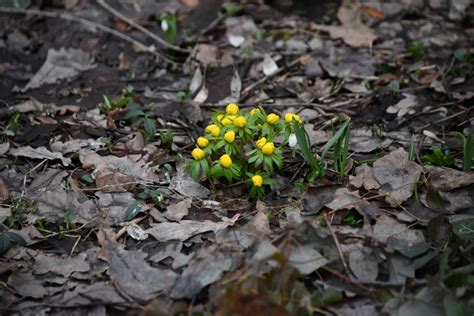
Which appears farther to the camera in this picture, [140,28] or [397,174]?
[140,28]

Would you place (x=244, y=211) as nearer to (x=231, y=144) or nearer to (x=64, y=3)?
(x=231, y=144)

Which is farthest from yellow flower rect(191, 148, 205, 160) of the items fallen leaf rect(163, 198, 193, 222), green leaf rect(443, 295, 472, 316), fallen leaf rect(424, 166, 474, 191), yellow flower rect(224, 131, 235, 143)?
green leaf rect(443, 295, 472, 316)

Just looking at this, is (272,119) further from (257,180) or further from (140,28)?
(140,28)

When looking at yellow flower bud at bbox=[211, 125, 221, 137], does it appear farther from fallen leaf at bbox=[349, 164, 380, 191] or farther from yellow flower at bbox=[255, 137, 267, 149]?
fallen leaf at bbox=[349, 164, 380, 191]

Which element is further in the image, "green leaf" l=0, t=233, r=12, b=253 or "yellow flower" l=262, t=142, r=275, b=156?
"yellow flower" l=262, t=142, r=275, b=156

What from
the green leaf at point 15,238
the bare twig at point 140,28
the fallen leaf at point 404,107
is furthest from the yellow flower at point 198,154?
the bare twig at point 140,28

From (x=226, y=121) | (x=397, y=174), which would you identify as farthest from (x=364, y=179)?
(x=226, y=121)

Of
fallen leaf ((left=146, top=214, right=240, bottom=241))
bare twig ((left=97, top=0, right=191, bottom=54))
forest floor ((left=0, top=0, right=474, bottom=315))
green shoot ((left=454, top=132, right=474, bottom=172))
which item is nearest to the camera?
forest floor ((left=0, top=0, right=474, bottom=315))
